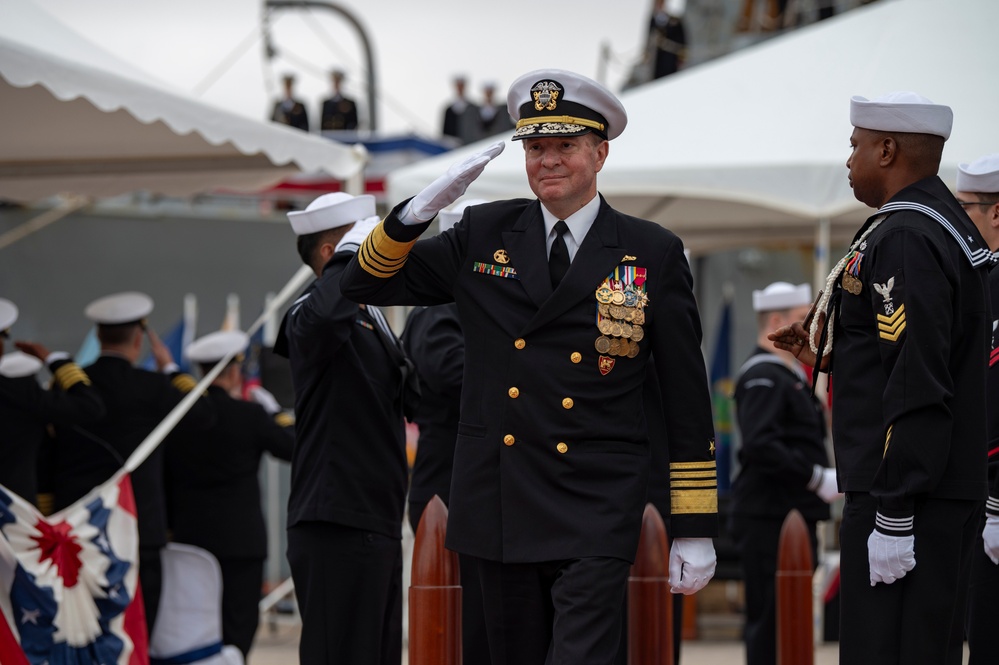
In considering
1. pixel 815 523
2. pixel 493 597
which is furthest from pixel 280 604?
pixel 493 597

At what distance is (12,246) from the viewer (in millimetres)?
13461

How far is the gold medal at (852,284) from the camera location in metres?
3.92

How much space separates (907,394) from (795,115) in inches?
234

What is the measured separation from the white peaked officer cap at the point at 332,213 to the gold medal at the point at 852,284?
204 cm

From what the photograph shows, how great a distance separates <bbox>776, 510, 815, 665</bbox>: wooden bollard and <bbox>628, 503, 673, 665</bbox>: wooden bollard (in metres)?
0.69

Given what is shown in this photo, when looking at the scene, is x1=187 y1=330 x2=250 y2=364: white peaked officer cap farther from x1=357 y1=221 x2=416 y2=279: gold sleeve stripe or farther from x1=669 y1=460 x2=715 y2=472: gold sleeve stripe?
x1=669 y1=460 x2=715 y2=472: gold sleeve stripe

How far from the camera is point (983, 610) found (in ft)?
15.4

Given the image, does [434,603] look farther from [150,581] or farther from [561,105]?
[150,581]

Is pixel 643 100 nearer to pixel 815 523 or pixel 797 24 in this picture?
pixel 815 523

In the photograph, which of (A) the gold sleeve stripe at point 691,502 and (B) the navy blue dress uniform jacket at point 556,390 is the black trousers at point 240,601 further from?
(A) the gold sleeve stripe at point 691,502

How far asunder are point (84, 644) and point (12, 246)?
8.62 meters

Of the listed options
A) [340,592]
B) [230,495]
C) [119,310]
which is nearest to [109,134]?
[119,310]

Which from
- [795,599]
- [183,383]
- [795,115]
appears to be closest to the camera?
[795,599]

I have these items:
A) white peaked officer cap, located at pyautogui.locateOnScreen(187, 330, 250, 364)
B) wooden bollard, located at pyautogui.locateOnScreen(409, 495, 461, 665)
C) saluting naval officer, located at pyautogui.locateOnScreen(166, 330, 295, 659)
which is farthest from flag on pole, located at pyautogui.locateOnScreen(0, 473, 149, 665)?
wooden bollard, located at pyautogui.locateOnScreen(409, 495, 461, 665)
